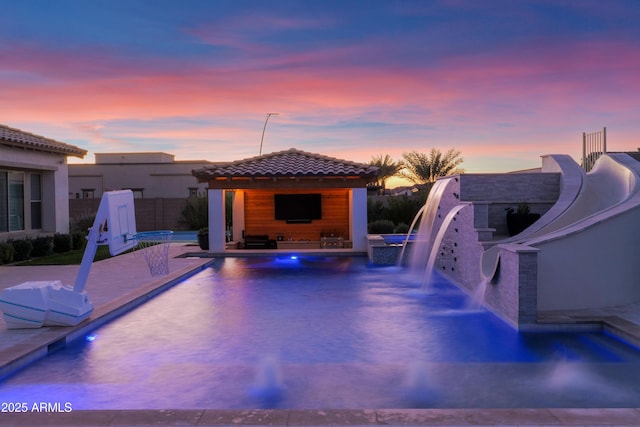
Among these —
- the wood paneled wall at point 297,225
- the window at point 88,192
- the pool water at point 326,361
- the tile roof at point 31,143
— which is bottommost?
the pool water at point 326,361

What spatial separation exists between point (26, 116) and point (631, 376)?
2524 centimetres

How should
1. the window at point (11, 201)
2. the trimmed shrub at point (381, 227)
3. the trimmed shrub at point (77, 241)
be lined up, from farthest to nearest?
the trimmed shrub at point (381, 227) → the trimmed shrub at point (77, 241) → the window at point (11, 201)

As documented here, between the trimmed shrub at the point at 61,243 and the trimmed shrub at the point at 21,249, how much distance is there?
6.27 feet

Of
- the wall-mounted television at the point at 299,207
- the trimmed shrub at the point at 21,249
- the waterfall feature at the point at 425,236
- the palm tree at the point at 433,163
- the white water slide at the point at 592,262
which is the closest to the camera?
the white water slide at the point at 592,262

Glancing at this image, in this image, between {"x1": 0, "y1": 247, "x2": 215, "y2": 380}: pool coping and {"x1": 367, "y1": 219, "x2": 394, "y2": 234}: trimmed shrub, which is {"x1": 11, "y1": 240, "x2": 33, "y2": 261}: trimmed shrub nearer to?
{"x1": 0, "y1": 247, "x2": 215, "y2": 380}: pool coping

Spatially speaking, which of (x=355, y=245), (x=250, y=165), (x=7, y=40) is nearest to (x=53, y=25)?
(x=7, y=40)

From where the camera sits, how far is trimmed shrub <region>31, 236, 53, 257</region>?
18.0 metres

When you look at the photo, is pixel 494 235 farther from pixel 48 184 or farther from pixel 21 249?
pixel 48 184

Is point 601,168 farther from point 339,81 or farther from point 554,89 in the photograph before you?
point 339,81

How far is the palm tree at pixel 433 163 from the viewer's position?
1425 inches

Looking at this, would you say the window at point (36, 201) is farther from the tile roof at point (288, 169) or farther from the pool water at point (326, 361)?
the pool water at point (326, 361)

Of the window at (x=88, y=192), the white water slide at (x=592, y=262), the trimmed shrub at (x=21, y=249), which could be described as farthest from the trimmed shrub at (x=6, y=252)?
the window at (x=88, y=192)

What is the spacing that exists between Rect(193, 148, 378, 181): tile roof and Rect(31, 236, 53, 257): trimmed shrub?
5.77 m

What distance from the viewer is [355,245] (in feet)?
65.7
